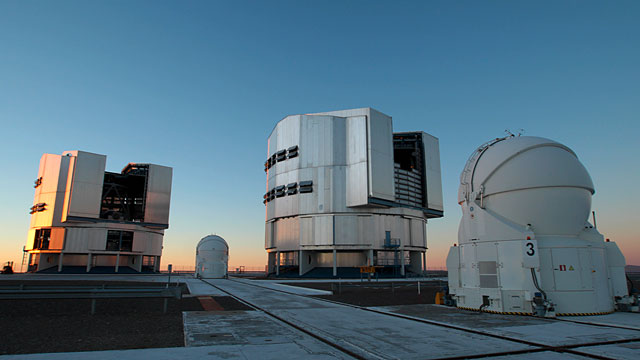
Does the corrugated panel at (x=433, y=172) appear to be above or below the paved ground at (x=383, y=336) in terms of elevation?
above

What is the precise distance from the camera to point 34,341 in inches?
323

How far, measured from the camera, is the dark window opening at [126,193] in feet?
235

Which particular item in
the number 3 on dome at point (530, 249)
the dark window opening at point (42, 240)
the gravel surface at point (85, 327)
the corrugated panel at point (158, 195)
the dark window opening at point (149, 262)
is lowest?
the gravel surface at point (85, 327)

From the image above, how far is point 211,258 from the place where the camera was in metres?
61.4

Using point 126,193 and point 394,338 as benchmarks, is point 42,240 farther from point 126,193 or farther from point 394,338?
point 394,338

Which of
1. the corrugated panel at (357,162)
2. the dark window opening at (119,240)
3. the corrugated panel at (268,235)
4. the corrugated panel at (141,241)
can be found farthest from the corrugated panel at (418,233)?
the dark window opening at (119,240)

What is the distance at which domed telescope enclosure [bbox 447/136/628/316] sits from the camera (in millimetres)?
13477

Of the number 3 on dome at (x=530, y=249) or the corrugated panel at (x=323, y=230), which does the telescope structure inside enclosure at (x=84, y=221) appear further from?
the number 3 on dome at (x=530, y=249)

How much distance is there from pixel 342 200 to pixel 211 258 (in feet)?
75.7

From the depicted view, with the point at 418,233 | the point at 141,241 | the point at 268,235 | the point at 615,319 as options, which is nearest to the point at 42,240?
the point at 141,241

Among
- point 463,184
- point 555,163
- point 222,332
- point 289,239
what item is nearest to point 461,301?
point 463,184

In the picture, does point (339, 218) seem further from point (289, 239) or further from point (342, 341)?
point (342, 341)

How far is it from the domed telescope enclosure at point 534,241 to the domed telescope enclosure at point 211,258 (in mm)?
51005

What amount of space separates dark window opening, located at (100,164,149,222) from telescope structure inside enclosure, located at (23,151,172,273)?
0.92 feet
